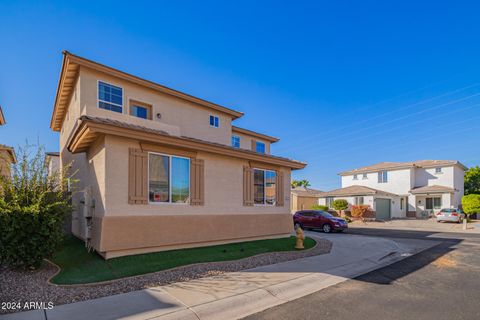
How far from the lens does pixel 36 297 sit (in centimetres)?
530

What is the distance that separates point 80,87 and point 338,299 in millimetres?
11854

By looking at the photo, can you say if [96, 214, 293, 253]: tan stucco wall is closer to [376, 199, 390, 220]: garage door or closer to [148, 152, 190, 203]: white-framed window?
[148, 152, 190, 203]: white-framed window

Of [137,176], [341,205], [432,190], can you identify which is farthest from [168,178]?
[432,190]

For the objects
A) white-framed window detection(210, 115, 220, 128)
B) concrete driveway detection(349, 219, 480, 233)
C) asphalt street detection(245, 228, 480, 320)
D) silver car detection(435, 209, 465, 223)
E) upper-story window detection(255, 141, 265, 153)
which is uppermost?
white-framed window detection(210, 115, 220, 128)

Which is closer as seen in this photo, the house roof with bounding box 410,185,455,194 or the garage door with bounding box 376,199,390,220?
the house roof with bounding box 410,185,455,194

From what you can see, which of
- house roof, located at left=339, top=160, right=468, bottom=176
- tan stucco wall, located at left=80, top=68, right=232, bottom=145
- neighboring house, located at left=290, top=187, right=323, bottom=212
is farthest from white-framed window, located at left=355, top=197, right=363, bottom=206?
tan stucco wall, located at left=80, top=68, right=232, bottom=145

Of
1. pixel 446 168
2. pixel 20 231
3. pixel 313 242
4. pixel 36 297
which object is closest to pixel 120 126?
pixel 20 231

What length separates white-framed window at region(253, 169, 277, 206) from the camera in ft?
41.2

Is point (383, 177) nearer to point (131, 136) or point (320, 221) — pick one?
point (320, 221)

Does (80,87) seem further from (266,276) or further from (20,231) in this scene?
(266,276)

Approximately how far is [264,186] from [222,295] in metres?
7.59

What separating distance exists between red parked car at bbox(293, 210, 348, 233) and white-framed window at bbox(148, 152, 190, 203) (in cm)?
1303

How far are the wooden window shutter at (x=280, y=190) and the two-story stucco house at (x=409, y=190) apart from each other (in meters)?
22.2

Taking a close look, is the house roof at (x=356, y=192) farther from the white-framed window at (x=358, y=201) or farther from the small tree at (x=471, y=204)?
the small tree at (x=471, y=204)
